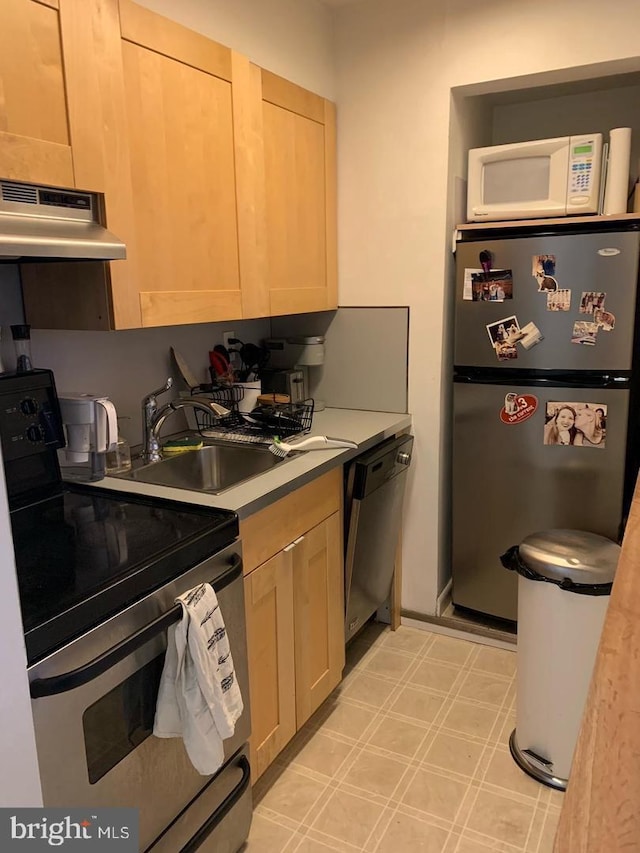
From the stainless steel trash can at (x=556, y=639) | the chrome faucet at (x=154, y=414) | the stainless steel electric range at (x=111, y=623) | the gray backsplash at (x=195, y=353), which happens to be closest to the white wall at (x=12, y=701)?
the stainless steel electric range at (x=111, y=623)

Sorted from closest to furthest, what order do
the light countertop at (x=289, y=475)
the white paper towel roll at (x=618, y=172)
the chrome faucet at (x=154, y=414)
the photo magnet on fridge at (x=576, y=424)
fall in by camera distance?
1. the light countertop at (x=289, y=475)
2. the chrome faucet at (x=154, y=414)
3. the white paper towel roll at (x=618, y=172)
4. the photo magnet on fridge at (x=576, y=424)

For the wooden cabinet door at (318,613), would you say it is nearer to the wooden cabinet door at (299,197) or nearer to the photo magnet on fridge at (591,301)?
the wooden cabinet door at (299,197)

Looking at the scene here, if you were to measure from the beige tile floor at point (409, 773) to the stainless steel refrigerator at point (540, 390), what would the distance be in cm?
48

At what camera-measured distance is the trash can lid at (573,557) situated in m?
1.83

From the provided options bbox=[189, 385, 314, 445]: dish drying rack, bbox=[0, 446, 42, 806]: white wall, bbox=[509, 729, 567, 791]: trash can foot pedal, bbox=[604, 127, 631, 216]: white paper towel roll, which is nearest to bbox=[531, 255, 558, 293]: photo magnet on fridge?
bbox=[604, 127, 631, 216]: white paper towel roll

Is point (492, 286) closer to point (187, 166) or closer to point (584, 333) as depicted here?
point (584, 333)

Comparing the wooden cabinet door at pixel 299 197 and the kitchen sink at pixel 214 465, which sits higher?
the wooden cabinet door at pixel 299 197

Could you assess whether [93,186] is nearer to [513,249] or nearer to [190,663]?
[190,663]

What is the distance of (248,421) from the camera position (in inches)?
92.6

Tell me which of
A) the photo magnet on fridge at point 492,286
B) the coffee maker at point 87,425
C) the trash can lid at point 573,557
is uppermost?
the photo magnet on fridge at point 492,286

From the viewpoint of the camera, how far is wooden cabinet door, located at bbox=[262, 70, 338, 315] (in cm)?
219

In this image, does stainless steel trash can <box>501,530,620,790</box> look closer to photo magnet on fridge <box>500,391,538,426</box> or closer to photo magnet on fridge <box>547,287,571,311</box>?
photo magnet on fridge <box>500,391,538,426</box>

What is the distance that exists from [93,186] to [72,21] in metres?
0.34

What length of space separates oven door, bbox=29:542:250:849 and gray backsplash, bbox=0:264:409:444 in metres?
0.82
